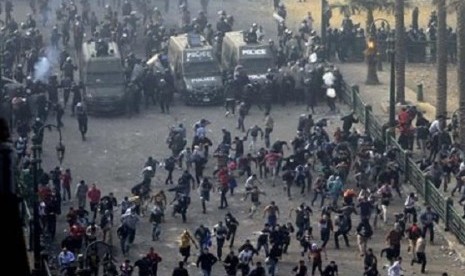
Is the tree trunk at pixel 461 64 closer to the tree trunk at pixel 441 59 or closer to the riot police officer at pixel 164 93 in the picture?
the tree trunk at pixel 441 59

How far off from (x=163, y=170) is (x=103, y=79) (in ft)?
24.4

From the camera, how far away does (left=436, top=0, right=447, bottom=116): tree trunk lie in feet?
126

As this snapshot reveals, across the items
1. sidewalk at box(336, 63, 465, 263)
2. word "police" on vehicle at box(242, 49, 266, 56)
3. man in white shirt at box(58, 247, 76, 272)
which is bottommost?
man in white shirt at box(58, 247, 76, 272)

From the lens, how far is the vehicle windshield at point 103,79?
1662 inches

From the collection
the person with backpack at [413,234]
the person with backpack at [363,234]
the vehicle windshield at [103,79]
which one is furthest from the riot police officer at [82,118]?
the person with backpack at [413,234]

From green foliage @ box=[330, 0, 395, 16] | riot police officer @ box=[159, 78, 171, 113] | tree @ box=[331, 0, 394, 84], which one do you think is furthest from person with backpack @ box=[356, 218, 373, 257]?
green foliage @ box=[330, 0, 395, 16]

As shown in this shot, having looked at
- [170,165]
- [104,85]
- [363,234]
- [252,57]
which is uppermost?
[252,57]

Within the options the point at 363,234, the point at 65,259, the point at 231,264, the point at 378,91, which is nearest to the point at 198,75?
the point at 378,91

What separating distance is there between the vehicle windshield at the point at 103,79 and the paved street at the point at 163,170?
4.27ft

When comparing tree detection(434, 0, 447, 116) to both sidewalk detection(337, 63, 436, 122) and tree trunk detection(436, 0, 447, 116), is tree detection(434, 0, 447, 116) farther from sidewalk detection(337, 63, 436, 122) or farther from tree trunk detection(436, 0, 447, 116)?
sidewalk detection(337, 63, 436, 122)

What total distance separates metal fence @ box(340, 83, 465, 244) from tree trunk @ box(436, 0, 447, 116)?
2091mm

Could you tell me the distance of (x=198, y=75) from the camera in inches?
1731

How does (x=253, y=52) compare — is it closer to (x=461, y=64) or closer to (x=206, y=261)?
(x=461, y=64)

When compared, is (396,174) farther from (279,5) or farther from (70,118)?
(279,5)
